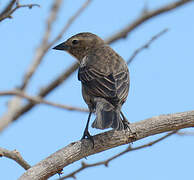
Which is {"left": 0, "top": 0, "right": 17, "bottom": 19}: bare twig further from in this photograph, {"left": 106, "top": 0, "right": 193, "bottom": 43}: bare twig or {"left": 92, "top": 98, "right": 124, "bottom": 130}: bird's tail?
{"left": 106, "top": 0, "right": 193, "bottom": 43}: bare twig

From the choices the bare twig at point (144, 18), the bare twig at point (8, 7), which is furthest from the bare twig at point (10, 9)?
the bare twig at point (144, 18)

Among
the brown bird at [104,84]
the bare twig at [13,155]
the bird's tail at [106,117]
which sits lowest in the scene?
the bare twig at [13,155]

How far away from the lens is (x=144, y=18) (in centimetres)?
778

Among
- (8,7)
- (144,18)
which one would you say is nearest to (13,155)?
(8,7)

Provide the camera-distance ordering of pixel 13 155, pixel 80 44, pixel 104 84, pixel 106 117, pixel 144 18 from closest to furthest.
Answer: pixel 13 155, pixel 106 117, pixel 104 84, pixel 144 18, pixel 80 44

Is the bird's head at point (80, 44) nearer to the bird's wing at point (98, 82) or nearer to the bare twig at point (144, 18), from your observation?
the bare twig at point (144, 18)

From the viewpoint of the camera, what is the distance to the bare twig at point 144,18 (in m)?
7.52

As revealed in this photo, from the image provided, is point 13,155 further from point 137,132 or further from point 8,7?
point 8,7

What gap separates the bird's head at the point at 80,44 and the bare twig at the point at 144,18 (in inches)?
23.0

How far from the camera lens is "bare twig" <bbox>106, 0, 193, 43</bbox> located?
7.52 m

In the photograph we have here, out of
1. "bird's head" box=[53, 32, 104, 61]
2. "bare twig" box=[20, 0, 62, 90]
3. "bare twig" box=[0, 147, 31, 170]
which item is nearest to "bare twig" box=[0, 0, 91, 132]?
"bare twig" box=[20, 0, 62, 90]

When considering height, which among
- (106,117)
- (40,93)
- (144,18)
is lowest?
(106,117)

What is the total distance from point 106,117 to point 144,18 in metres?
2.74

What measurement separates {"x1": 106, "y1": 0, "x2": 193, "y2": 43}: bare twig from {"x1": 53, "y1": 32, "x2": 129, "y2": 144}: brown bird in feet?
1.08
